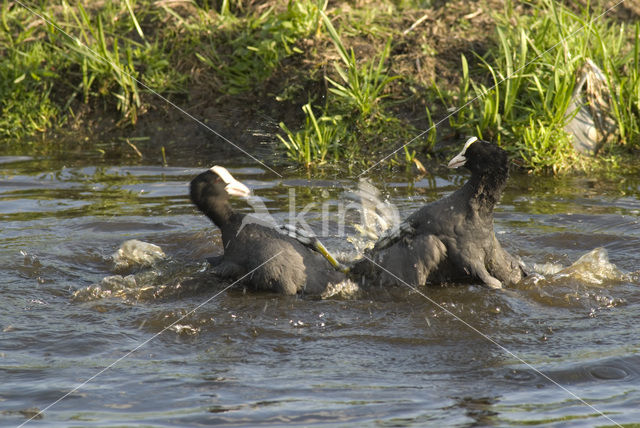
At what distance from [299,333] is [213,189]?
1.17 meters

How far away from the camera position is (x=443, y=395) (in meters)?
4.00

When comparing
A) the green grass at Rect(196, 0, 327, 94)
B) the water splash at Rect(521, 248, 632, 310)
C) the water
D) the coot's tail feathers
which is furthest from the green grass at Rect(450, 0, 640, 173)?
the coot's tail feathers

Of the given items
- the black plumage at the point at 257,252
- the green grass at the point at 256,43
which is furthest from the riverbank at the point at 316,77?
the black plumage at the point at 257,252

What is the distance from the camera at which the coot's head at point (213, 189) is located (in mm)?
5418

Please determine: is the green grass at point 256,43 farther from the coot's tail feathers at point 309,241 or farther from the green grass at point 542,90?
the coot's tail feathers at point 309,241

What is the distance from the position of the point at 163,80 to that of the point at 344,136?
2178 millimetres

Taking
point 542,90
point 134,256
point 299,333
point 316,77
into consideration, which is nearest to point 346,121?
point 316,77

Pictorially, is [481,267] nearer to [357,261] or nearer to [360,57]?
[357,261]

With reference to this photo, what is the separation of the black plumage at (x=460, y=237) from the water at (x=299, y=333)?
13 centimetres

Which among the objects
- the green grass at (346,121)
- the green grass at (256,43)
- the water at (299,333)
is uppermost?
the green grass at (256,43)

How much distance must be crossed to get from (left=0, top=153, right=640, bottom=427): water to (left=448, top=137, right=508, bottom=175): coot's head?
2.44 ft

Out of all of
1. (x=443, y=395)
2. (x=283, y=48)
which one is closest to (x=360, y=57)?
(x=283, y=48)

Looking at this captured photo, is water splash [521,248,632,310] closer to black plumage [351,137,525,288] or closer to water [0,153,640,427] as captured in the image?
water [0,153,640,427]

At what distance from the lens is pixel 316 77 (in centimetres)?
847
